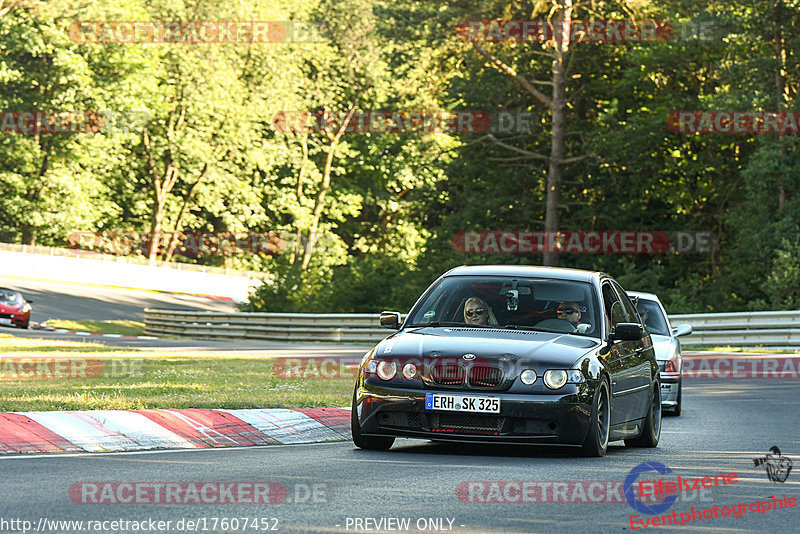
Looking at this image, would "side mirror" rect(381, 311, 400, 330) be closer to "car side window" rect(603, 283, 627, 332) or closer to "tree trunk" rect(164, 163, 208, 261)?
"car side window" rect(603, 283, 627, 332)

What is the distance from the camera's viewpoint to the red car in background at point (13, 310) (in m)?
39.8

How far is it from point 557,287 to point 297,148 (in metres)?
65.2

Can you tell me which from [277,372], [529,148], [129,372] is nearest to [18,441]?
[129,372]

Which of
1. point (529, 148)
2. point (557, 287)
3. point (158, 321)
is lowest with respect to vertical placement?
point (158, 321)

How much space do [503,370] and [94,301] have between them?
45.7 meters

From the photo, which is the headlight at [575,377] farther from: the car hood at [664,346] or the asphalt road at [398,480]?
the car hood at [664,346]

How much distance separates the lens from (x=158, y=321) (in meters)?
41.0

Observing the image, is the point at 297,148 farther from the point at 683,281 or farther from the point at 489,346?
the point at 489,346

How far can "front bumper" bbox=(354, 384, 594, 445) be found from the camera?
9555 mm

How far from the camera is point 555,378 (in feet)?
31.6

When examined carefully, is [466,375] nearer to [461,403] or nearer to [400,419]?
[461,403]

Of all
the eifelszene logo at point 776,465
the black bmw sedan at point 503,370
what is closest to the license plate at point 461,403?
the black bmw sedan at point 503,370

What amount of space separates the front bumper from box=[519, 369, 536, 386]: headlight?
0.32 feet

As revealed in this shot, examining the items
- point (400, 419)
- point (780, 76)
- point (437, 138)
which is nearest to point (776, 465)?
point (400, 419)
